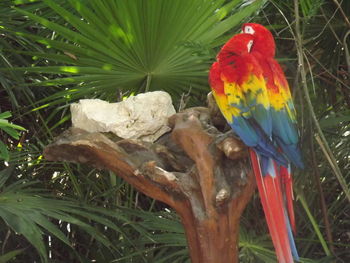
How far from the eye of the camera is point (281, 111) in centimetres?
112

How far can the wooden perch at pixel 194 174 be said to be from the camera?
44.4 inches

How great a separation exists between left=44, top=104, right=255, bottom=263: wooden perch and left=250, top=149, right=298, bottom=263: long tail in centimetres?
6

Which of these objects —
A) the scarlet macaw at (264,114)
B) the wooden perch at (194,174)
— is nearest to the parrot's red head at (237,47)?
the scarlet macaw at (264,114)

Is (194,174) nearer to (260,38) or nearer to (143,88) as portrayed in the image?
(260,38)

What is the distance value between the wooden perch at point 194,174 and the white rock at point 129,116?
0.12 feet

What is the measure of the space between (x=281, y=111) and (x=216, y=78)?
123mm

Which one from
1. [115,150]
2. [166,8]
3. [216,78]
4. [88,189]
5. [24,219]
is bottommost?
[88,189]

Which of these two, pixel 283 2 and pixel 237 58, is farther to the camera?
pixel 283 2

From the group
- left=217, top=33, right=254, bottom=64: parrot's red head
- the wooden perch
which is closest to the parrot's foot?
the wooden perch

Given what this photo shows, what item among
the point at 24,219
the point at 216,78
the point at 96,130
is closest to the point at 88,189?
the point at 24,219

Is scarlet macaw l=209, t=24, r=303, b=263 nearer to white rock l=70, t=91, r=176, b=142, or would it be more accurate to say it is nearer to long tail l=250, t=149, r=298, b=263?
long tail l=250, t=149, r=298, b=263

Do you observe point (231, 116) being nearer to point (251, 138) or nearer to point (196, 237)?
point (251, 138)

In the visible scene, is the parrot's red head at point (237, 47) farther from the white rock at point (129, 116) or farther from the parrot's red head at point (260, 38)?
the white rock at point (129, 116)

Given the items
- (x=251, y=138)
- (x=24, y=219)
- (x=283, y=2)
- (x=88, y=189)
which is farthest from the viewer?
(x=88, y=189)
